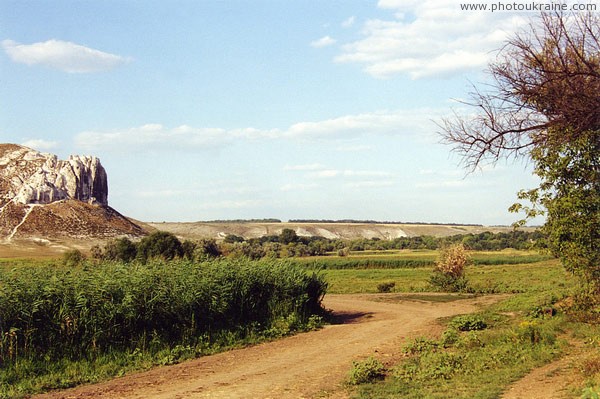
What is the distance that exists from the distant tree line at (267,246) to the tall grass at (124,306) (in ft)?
10.3

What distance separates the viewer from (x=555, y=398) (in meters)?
8.37

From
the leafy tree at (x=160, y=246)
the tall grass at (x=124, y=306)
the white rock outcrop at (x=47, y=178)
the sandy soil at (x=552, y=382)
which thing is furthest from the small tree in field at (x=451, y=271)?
the white rock outcrop at (x=47, y=178)

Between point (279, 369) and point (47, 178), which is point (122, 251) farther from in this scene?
point (279, 369)

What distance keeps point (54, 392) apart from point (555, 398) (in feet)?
29.7

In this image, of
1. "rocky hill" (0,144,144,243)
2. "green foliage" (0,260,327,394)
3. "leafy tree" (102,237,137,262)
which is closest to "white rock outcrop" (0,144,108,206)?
"rocky hill" (0,144,144,243)

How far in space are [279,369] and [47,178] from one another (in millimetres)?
57384

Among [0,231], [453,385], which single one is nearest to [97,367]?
[453,385]

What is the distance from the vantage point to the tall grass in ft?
43.0

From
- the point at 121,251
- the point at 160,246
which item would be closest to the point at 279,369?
the point at 160,246

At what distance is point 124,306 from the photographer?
14.5 meters

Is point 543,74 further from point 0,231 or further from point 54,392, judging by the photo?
point 0,231

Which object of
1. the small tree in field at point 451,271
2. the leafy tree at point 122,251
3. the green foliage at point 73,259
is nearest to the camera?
the green foliage at point 73,259

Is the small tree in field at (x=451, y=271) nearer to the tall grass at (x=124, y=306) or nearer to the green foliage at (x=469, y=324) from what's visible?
the green foliage at (x=469, y=324)

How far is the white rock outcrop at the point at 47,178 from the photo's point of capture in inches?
2378
